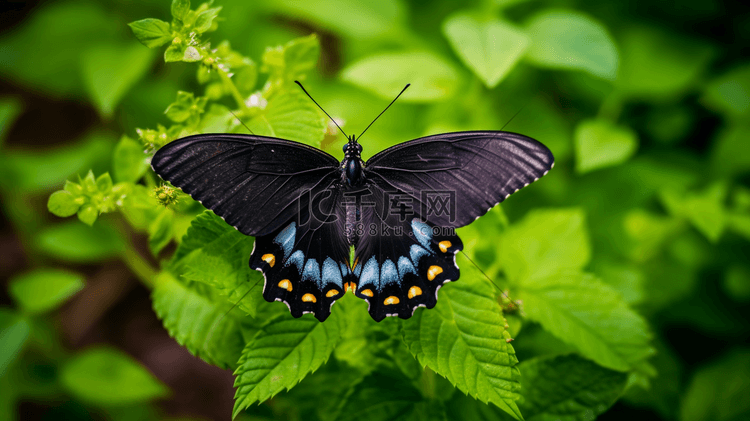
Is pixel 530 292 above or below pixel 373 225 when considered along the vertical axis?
below

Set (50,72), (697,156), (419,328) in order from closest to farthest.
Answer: (419,328)
(697,156)
(50,72)

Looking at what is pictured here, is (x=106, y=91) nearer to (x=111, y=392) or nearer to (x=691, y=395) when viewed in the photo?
(x=111, y=392)

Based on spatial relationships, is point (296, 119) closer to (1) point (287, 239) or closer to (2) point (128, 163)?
(1) point (287, 239)

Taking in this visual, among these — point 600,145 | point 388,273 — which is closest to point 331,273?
point 388,273

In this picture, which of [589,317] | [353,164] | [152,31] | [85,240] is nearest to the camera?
[152,31]

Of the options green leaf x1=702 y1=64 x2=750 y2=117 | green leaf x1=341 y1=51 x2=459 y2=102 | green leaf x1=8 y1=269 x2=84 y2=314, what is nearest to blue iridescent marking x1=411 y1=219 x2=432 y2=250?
green leaf x1=341 y1=51 x2=459 y2=102

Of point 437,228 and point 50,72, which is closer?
point 437,228

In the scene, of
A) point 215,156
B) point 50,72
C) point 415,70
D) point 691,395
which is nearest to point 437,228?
point 215,156

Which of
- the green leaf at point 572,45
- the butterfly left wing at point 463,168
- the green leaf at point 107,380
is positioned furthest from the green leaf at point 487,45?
the green leaf at point 107,380

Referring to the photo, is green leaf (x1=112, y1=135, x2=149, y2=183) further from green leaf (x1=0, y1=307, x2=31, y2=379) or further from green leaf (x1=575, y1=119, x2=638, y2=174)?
green leaf (x1=575, y1=119, x2=638, y2=174)
